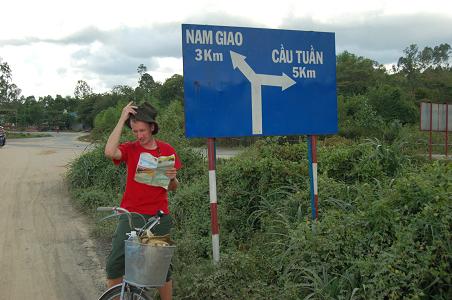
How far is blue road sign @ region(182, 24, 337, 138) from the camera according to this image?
437cm

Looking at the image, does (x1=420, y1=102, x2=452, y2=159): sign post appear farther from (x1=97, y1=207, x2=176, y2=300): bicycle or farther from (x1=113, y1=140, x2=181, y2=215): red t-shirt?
(x1=97, y1=207, x2=176, y2=300): bicycle

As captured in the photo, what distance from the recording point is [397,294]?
131 inches

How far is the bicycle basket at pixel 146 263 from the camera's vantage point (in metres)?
3.02

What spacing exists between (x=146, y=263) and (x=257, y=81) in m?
2.23

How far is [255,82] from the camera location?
459 cm

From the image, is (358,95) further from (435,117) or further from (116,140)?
(116,140)

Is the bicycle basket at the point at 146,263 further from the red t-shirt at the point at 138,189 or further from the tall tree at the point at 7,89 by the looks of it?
the tall tree at the point at 7,89

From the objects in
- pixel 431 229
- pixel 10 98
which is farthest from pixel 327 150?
pixel 10 98

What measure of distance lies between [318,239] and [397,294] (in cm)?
86

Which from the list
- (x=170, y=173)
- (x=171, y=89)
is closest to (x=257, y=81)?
(x=170, y=173)

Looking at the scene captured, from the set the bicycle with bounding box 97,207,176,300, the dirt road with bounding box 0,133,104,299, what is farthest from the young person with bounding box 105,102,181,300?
the dirt road with bounding box 0,133,104,299

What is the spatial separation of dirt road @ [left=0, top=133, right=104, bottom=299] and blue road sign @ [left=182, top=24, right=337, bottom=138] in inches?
88.3

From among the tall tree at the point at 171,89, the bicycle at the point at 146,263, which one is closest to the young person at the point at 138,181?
the bicycle at the point at 146,263

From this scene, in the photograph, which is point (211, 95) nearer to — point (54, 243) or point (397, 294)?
point (397, 294)
